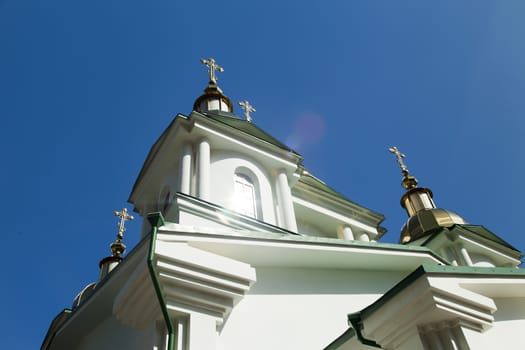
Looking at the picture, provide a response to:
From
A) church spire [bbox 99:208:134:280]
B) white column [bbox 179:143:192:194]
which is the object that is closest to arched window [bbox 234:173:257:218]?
white column [bbox 179:143:192:194]

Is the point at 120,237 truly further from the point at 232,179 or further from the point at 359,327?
the point at 359,327

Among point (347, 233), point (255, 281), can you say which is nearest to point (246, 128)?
point (347, 233)

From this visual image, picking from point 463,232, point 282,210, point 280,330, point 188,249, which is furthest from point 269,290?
point 463,232

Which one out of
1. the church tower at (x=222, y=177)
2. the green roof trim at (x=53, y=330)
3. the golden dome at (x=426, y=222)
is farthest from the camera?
→ the golden dome at (x=426, y=222)

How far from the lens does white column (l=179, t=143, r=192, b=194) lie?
9656 mm

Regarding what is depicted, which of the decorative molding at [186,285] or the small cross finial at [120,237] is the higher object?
the small cross finial at [120,237]

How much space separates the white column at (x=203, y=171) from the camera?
936cm

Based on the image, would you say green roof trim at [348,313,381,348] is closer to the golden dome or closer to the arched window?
the arched window

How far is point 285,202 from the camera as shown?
A: 34.1ft

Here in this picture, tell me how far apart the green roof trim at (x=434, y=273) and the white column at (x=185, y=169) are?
566 cm

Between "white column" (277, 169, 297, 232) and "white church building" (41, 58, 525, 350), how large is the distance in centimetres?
3

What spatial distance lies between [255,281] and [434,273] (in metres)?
1.93

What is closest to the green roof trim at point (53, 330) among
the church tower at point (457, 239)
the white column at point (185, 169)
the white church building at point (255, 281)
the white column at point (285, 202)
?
the white church building at point (255, 281)

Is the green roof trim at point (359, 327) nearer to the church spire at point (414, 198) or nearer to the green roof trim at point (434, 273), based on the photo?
the green roof trim at point (434, 273)
